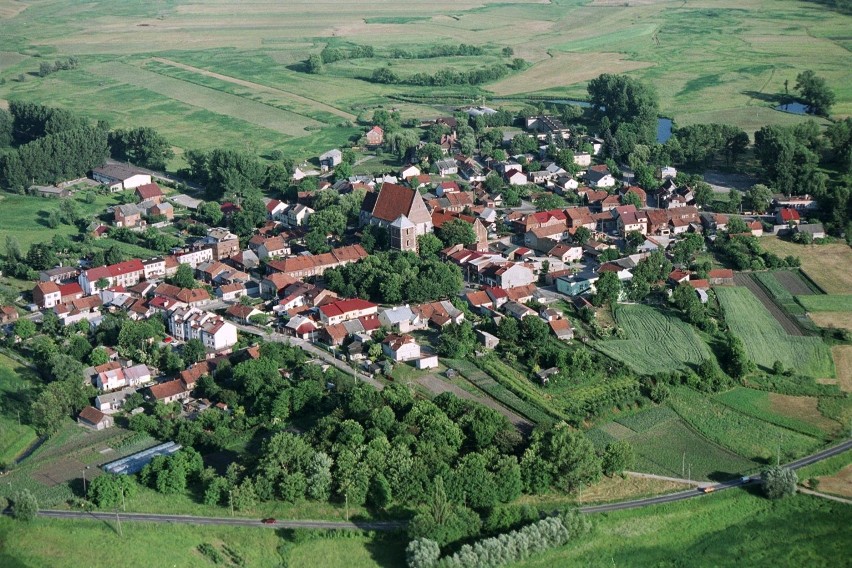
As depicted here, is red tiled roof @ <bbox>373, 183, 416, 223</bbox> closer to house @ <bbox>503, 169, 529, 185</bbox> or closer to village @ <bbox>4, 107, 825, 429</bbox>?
village @ <bbox>4, 107, 825, 429</bbox>

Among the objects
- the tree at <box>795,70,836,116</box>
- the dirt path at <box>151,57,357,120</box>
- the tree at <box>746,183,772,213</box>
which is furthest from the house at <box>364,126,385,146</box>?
the tree at <box>795,70,836,116</box>

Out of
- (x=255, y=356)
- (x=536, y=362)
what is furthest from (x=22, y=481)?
(x=536, y=362)

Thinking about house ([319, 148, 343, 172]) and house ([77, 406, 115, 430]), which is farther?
house ([319, 148, 343, 172])

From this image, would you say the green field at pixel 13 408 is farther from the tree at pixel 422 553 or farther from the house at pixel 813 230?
the house at pixel 813 230

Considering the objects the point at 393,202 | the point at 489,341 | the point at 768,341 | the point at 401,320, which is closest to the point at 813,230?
the point at 768,341

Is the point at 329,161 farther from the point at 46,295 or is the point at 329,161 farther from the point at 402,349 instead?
the point at 402,349


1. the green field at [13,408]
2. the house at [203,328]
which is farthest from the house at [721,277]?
the green field at [13,408]

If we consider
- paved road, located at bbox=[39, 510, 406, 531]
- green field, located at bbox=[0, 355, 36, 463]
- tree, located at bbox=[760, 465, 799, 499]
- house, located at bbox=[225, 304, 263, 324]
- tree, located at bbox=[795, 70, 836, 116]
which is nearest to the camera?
paved road, located at bbox=[39, 510, 406, 531]
